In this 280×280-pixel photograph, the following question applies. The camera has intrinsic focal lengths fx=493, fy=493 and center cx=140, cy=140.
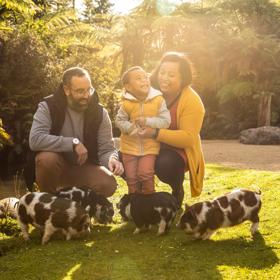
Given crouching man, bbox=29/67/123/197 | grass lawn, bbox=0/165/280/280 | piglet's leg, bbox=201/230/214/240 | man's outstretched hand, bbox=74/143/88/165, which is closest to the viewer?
grass lawn, bbox=0/165/280/280

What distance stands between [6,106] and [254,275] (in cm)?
728

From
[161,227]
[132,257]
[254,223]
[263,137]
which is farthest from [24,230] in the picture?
[263,137]

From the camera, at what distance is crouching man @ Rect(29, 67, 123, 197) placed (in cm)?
604

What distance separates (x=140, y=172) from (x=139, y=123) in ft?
1.96

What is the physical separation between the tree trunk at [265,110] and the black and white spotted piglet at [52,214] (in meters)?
18.3

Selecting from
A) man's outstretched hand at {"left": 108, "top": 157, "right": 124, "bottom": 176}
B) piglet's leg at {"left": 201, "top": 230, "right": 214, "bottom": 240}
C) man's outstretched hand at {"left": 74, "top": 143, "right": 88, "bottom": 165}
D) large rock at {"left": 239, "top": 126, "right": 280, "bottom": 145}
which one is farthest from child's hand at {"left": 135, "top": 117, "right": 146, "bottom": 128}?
large rock at {"left": 239, "top": 126, "right": 280, "bottom": 145}

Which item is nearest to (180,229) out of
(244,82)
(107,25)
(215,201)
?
(215,201)

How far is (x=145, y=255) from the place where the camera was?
500 centimetres

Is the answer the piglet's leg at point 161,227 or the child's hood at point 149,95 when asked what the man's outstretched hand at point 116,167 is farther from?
the child's hood at point 149,95

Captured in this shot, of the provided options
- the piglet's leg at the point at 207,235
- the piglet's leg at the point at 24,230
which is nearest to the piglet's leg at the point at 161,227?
the piglet's leg at the point at 207,235

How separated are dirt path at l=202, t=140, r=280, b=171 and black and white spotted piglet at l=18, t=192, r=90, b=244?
7.49 meters

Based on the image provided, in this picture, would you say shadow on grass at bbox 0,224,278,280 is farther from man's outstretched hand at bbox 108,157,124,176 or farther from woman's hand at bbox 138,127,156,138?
woman's hand at bbox 138,127,156,138

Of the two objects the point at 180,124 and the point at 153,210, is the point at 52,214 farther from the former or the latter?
the point at 180,124

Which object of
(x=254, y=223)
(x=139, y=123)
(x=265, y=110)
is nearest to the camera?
(x=254, y=223)
